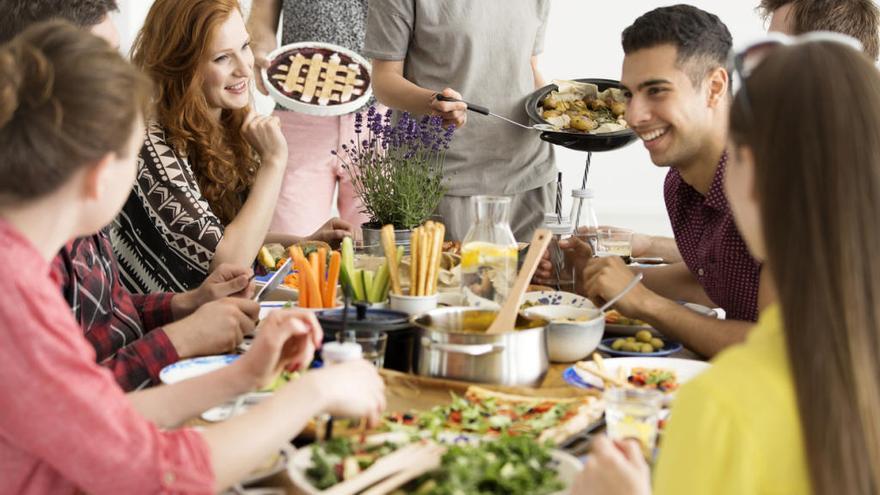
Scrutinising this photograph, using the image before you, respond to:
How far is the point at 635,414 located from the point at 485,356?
0.32 meters

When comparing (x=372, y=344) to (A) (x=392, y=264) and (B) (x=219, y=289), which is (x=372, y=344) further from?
(B) (x=219, y=289)

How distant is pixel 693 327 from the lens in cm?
208

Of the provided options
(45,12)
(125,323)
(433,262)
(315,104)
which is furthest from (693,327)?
(315,104)

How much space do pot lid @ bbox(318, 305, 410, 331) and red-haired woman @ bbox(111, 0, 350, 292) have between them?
1.04 meters

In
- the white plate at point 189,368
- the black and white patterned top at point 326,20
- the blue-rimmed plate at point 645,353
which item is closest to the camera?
the white plate at point 189,368

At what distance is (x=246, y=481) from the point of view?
53.9 inches

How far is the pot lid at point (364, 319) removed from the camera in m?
1.76

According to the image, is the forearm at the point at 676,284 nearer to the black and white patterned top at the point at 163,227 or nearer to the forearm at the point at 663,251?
the forearm at the point at 663,251

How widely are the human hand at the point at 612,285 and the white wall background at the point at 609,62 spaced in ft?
17.1

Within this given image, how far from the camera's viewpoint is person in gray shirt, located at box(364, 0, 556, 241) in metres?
3.51

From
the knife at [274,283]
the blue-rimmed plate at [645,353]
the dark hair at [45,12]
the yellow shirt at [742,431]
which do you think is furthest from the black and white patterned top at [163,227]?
the yellow shirt at [742,431]

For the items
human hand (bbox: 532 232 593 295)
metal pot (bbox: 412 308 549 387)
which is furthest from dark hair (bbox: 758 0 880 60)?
metal pot (bbox: 412 308 549 387)

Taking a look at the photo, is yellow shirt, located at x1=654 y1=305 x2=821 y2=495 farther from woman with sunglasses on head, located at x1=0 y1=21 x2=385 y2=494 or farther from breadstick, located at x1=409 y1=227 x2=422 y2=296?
breadstick, located at x1=409 y1=227 x2=422 y2=296

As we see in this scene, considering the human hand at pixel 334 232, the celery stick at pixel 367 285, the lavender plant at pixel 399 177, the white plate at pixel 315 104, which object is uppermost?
the white plate at pixel 315 104
